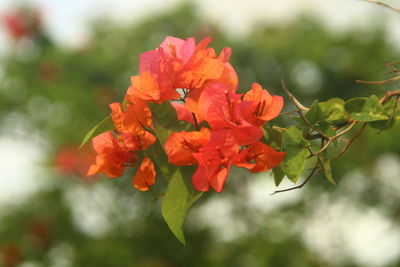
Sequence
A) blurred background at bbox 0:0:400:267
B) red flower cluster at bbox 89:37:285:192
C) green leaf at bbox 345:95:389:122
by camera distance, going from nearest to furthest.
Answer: red flower cluster at bbox 89:37:285:192 < green leaf at bbox 345:95:389:122 < blurred background at bbox 0:0:400:267

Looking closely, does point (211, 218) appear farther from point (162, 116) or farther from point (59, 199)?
point (162, 116)

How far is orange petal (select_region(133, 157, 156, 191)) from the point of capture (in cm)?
116

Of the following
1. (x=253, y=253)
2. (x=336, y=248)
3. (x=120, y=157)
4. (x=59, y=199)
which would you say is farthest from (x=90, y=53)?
(x=120, y=157)

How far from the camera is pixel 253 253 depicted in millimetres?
8695

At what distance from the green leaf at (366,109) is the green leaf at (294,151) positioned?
0.13 m

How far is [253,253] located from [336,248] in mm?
1644

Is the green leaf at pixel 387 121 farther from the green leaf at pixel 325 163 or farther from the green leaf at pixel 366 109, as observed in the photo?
the green leaf at pixel 325 163

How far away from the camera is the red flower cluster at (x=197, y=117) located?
105cm

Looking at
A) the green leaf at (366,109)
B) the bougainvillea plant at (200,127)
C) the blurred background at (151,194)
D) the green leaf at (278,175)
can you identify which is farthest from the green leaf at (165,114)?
the blurred background at (151,194)

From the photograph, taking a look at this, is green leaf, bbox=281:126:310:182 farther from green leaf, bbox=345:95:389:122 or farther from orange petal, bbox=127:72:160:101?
orange petal, bbox=127:72:160:101

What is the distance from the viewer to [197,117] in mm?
1132

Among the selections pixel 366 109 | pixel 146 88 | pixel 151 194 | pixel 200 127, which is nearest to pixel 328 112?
pixel 366 109

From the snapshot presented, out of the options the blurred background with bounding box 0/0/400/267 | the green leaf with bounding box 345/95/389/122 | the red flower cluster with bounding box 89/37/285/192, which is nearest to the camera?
the red flower cluster with bounding box 89/37/285/192

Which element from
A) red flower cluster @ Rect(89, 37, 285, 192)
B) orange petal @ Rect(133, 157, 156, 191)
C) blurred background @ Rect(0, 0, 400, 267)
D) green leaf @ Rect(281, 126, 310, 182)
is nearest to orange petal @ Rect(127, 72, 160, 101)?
red flower cluster @ Rect(89, 37, 285, 192)
